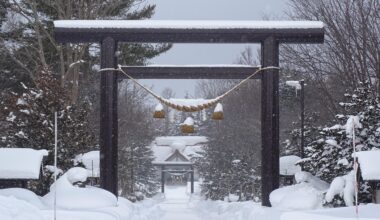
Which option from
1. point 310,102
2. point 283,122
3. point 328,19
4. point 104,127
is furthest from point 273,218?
point 283,122

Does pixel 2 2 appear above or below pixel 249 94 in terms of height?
above

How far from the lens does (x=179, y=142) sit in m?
60.6

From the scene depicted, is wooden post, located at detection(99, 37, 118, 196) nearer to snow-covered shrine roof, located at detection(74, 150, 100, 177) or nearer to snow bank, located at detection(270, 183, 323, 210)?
snow bank, located at detection(270, 183, 323, 210)

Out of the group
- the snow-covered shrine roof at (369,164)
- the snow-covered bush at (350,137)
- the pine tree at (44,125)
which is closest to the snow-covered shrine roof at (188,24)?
the snow-covered bush at (350,137)

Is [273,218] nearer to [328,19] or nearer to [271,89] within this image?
[271,89]

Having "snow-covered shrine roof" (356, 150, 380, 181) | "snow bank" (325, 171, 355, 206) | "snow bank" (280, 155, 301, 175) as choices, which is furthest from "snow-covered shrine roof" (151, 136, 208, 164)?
"snow-covered shrine roof" (356, 150, 380, 181)

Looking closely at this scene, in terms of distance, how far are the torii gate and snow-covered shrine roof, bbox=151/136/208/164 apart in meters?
42.9

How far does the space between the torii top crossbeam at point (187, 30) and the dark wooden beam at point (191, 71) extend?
3.50ft

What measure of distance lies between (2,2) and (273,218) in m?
21.1

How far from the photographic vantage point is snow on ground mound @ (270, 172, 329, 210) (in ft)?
44.8

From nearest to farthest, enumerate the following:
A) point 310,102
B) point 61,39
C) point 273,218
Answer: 1. point 273,218
2. point 61,39
3. point 310,102

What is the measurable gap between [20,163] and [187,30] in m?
5.19

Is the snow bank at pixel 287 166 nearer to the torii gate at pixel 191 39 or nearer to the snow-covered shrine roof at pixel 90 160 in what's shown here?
the torii gate at pixel 191 39

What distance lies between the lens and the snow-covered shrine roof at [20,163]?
50.0 ft
